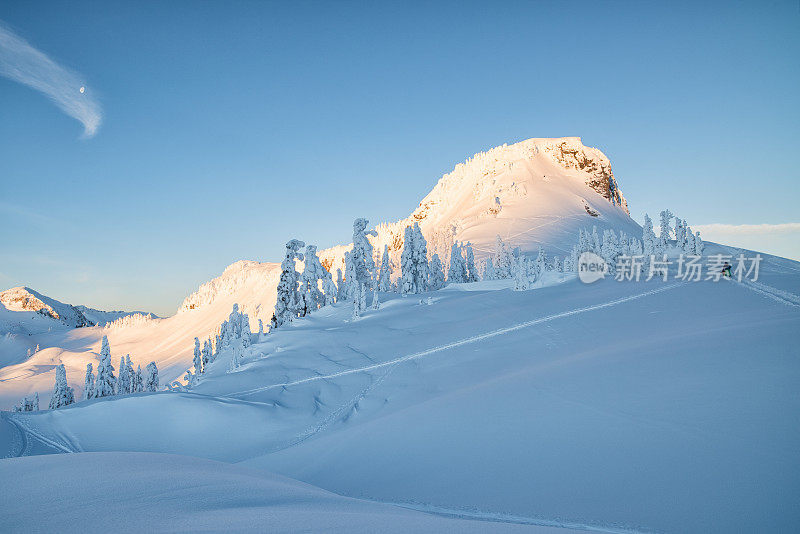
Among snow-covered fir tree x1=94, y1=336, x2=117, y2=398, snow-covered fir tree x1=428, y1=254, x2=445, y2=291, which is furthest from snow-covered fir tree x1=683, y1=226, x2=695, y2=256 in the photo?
snow-covered fir tree x1=94, y1=336, x2=117, y2=398

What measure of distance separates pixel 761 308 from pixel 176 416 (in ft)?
72.6

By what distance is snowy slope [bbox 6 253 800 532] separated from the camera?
6.38m

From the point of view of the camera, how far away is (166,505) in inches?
149

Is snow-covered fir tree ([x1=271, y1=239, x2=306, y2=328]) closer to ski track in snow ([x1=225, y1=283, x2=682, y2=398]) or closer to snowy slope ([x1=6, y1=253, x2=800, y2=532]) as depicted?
snowy slope ([x1=6, y1=253, x2=800, y2=532])

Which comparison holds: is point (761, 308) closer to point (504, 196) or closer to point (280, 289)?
point (280, 289)

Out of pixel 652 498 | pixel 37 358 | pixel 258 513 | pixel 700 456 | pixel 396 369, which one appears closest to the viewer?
pixel 258 513

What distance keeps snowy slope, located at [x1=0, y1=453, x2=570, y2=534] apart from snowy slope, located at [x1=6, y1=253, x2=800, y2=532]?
3.20 metres

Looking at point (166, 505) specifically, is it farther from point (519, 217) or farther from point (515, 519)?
point (519, 217)

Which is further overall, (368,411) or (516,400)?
(368,411)

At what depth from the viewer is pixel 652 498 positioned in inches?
243

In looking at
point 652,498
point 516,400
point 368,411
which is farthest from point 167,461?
point 368,411

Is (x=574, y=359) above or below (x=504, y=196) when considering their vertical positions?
below

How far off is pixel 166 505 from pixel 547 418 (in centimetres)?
806

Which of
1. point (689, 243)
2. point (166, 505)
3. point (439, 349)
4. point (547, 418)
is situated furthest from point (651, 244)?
point (166, 505)
